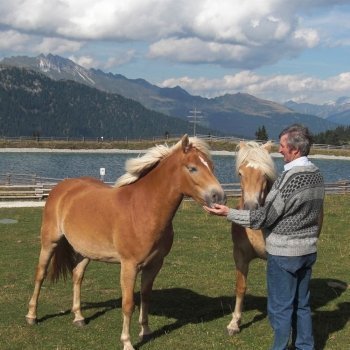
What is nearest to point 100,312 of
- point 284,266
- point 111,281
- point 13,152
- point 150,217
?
point 111,281

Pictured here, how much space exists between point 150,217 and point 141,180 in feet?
2.01

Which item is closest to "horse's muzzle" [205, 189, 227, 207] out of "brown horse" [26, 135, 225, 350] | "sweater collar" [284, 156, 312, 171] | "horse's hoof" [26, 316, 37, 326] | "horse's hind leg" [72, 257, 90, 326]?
"brown horse" [26, 135, 225, 350]

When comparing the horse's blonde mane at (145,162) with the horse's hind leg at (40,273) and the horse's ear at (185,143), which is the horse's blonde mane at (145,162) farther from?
the horse's hind leg at (40,273)

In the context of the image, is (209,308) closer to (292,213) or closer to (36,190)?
(292,213)

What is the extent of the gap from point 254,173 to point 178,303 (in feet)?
12.5

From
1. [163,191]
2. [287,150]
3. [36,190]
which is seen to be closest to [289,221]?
[287,150]

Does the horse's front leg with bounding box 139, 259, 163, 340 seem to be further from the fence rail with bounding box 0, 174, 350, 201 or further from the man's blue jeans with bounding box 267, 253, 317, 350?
the fence rail with bounding box 0, 174, 350, 201

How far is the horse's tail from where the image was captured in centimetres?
805

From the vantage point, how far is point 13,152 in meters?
97.9

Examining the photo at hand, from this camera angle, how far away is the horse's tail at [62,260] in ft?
26.4

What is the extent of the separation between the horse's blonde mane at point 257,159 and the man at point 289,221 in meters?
1.03

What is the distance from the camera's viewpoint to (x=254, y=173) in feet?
20.7

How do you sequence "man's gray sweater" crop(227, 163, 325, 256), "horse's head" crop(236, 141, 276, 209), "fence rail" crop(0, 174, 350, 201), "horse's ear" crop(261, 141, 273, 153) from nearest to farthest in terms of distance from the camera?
1. "man's gray sweater" crop(227, 163, 325, 256)
2. "horse's head" crop(236, 141, 276, 209)
3. "horse's ear" crop(261, 141, 273, 153)
4. "fence rail" crop(0, 174, 350, 201)

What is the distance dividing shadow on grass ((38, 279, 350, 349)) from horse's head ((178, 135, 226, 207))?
2510mm
